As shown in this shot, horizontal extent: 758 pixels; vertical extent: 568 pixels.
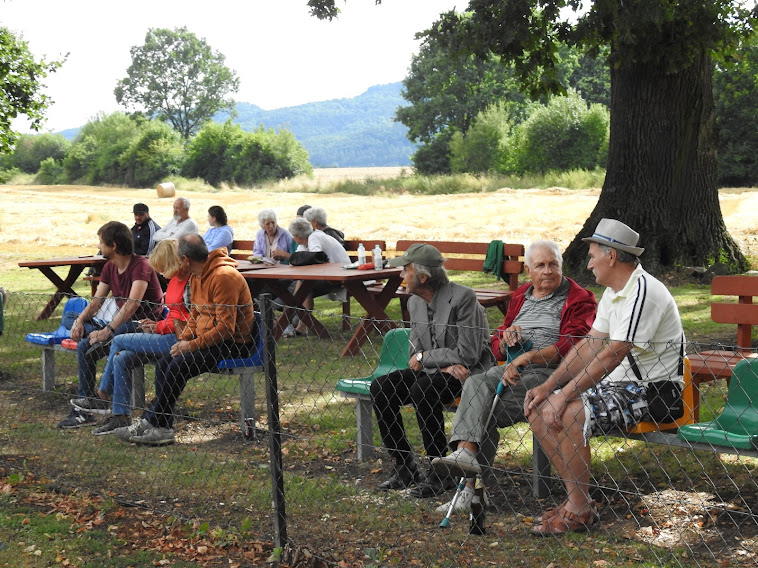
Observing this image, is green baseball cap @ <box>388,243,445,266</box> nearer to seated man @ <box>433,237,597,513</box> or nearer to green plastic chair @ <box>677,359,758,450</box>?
seated man @ <box>433,237,597,513</box>

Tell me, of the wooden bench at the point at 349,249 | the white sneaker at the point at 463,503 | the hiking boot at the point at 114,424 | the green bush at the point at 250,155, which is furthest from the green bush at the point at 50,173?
the white sneaker at the point at 463,503

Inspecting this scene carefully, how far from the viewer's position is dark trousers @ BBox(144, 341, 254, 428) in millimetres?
5637

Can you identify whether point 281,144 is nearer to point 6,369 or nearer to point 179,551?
point 6,369

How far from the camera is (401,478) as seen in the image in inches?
191

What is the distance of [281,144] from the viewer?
71812mm

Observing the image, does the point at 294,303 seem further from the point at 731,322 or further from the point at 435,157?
the point at 435,157

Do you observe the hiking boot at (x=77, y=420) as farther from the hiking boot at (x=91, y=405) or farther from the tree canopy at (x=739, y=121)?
the tree canopy at (x=739, y=121)

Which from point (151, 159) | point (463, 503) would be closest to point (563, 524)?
point (463, 503)

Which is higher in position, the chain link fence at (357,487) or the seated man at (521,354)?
the seated man at (521,354)

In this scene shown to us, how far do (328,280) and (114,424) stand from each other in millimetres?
3263

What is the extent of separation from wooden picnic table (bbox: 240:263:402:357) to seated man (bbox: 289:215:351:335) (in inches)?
3.7

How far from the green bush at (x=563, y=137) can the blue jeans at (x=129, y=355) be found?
4862 centimetres

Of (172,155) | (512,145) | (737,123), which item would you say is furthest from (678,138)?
(172,155)

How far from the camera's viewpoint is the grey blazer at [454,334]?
191 inches
